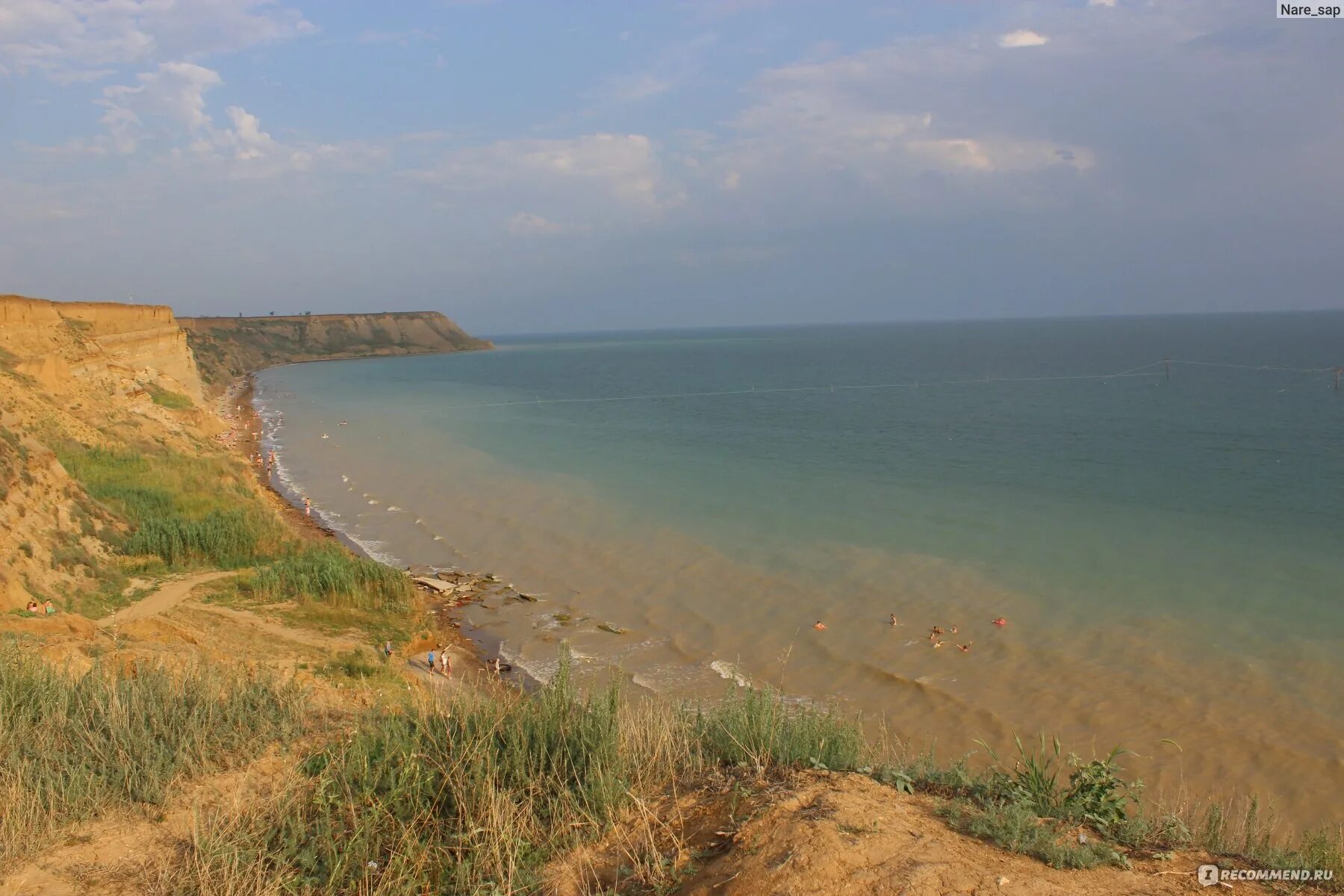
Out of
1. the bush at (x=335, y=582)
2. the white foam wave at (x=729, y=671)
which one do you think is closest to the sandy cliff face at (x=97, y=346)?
the bush at (x=335, y=582)

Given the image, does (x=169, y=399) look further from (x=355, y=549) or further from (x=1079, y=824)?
(x=1079, y=824)

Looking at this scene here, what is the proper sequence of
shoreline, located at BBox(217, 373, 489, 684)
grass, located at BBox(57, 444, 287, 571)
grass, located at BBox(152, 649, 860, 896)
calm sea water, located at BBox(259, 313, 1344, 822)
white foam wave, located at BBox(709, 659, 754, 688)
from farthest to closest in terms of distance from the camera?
grass, located at BBox(57, 444, 287, 571), shoreline, located at BBox(217, 373, 489, 684), white foam wave, located at BBox(709, 659, 754, 688), calm sea water, located at BBox(259, 313, 1344, 822), grass, located at BBox(152, 649, 860, 896)

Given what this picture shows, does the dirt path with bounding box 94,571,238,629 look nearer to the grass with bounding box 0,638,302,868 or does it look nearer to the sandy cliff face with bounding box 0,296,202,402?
the grass with bounding box 0,638,302,868

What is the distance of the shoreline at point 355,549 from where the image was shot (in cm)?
1543

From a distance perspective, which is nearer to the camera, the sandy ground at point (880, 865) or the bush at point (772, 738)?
the sandy ground at point (880, 865)

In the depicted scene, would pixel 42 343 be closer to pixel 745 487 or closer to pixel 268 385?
pixel 745 487

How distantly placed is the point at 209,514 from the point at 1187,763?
747 inches

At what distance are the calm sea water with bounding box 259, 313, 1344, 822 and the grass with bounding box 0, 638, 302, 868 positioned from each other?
9.27 m

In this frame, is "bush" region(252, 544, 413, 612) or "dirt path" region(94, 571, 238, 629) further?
"bush" region(252, 544, 413, 612)

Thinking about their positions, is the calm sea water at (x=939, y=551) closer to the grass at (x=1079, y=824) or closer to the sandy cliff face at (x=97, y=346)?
the sandy cliff face at (x=97, y=346)

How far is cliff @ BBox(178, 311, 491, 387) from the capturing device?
344 feet

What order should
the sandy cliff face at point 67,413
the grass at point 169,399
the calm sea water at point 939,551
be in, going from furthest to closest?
the grass at point 169,399 < the sandy cliff face at point 67,413 < the calm sea water at point 939,551

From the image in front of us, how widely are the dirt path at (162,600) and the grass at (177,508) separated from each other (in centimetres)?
81

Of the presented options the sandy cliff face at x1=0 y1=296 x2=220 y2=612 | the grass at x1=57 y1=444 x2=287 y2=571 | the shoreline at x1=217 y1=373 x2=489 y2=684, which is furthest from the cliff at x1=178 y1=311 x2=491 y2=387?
the grass at x1=57 y1=444 x2=287 y2=571
